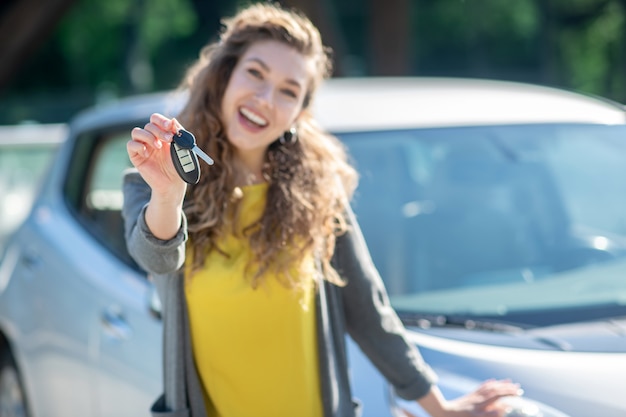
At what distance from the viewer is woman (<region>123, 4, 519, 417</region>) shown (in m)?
2.13

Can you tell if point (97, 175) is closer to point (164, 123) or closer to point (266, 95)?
point (266, 95)

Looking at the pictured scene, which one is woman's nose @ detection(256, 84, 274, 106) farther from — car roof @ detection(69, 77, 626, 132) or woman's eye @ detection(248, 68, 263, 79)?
car roof @ detection(69, 77, 626, 132)

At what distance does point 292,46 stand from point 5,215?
6.21 meters

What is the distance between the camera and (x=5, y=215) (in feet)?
26.4

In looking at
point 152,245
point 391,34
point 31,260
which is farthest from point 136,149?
point 391,34

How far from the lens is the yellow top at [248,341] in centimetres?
213

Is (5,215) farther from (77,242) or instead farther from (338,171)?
(338,171)

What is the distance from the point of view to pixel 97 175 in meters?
4.11

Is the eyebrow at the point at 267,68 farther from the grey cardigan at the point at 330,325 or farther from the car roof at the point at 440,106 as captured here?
the car roof at the point at 440,106

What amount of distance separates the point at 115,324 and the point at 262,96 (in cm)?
125

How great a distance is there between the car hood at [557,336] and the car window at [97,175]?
171 cm

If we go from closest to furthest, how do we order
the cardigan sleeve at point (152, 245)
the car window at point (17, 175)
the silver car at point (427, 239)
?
the cardigan sleeve at point (152, 245), the silver car at point (427, 239), the car window at point (17, 175)

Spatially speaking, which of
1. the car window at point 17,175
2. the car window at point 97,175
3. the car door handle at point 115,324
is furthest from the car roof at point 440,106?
the car window at point 17,175

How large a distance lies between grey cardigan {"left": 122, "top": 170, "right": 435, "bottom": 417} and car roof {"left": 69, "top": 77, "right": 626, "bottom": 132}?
968mm
